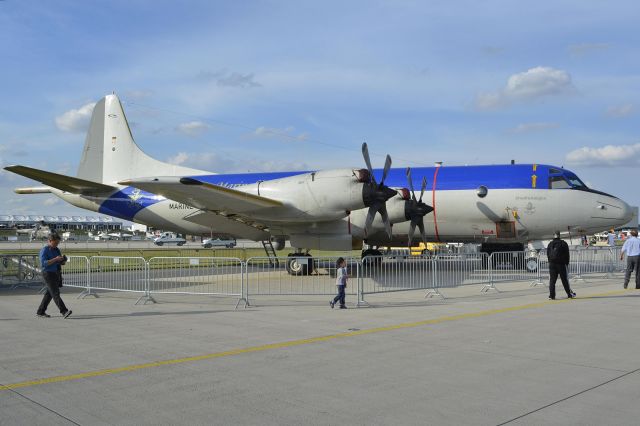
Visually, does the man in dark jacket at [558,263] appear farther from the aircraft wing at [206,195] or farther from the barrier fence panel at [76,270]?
the barrier fence panel at [76,270]

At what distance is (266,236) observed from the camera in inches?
883

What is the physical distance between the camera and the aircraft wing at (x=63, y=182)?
717 inches

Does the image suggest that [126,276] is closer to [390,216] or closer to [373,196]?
[373,196]

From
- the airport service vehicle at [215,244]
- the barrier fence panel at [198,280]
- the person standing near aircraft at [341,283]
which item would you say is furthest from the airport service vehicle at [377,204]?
the airport service vehicle at [215,244]

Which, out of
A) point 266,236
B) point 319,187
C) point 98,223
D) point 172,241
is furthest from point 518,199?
point 98,223

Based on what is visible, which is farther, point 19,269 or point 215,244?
point 215,244

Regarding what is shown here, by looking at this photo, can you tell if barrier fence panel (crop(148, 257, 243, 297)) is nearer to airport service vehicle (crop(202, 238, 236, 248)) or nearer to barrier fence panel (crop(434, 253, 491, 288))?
barrier fence panel (crop(434, 253, 491, 288))

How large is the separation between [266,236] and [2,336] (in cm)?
1404

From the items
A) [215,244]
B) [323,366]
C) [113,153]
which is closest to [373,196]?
[323,366]

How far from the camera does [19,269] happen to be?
56.6 ft

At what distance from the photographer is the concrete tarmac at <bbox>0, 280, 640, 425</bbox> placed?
4.96 metres

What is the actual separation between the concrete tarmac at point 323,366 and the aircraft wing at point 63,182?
26.6 feet

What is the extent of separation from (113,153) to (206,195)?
10.2 m

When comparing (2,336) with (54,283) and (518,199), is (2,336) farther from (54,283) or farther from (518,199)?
(518,199)
